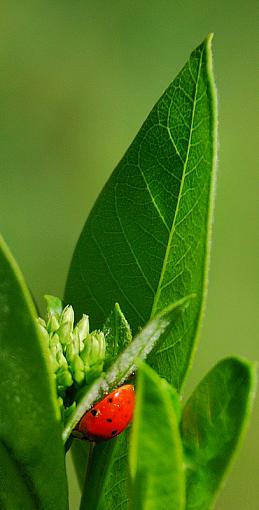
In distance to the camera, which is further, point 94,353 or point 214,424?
point 94,353

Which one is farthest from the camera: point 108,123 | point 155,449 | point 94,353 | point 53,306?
point 108,123

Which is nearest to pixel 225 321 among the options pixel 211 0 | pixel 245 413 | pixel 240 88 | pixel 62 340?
pixel 240 88

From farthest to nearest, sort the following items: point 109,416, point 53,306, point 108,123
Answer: point 108,123
point 53,306
point 109,416

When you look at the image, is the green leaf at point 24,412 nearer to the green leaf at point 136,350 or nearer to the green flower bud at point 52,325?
the green leaf at point 136,350

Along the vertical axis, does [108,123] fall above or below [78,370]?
above

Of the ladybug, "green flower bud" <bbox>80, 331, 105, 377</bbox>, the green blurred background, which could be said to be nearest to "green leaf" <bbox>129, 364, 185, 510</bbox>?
the ladybug

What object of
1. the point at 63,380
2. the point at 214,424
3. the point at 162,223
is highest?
the point at 162,223

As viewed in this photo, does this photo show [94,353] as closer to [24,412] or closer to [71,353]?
[71,353]

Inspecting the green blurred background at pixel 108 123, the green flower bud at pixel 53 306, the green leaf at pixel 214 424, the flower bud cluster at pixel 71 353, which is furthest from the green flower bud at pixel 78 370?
the green blurred background at pixel 108 123

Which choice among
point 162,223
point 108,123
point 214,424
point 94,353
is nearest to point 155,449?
point 214,424
